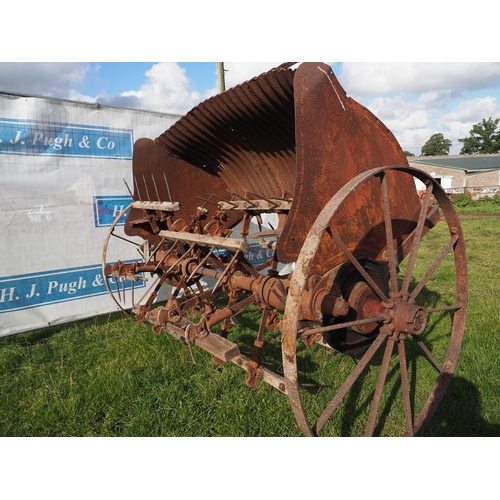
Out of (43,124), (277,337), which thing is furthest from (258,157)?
(43,124)

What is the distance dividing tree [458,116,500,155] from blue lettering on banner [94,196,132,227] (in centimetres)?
5958

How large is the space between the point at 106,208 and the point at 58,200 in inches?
21.4

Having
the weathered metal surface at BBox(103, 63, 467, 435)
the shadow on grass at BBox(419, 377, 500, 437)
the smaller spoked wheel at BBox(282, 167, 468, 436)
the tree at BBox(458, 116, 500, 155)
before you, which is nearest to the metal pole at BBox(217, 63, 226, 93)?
the weathered metal surface at BBox(103, 63, 467, 435)

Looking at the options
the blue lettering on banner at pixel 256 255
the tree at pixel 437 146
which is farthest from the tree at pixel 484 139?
the blue lettering on banner at pixel 256 255

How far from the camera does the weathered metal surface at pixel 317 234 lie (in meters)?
2.05

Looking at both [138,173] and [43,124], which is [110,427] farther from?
[43,124]

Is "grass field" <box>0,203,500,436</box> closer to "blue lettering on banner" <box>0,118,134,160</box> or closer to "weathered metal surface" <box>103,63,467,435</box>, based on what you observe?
"weathered metal surface" <box>103,63,467,435</box>

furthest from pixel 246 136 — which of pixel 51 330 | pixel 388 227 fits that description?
pixel 51 330

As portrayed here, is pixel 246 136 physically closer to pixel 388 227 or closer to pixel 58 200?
pixel 388 227

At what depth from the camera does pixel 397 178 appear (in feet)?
8.45

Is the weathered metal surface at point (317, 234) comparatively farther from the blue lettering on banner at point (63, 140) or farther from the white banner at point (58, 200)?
the blue lettering on banner at point (63, 140)

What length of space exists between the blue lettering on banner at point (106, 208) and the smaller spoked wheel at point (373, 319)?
2.88 metres

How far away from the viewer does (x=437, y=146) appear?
69250 mm

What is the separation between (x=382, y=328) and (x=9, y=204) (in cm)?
385
